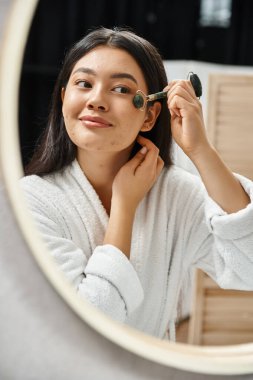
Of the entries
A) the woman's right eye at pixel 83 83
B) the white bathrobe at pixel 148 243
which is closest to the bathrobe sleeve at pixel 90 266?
the white bathrobe at pixel 148 243

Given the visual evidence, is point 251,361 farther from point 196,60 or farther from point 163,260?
point 196,60

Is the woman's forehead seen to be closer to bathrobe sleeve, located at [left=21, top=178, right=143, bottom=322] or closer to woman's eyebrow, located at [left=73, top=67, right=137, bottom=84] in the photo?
woman's eyebrow, located at [left=73, top=67, right=137, bottom=84]

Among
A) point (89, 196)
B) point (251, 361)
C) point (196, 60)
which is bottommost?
point (251, 361)

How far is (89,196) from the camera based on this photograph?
0.42m

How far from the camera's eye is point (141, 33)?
400 millimetres

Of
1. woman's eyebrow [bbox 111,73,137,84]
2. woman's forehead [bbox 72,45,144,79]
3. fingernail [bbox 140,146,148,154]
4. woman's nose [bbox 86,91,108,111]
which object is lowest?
fingernail [bbox 140,146,148,154]

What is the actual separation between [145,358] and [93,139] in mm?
216

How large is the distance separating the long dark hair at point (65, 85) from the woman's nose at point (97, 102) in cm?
3

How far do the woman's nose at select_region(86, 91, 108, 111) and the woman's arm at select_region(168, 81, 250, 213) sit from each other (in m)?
0.06

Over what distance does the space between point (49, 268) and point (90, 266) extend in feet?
0.13

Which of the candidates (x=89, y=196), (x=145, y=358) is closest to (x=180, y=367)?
(x=145, y=358)

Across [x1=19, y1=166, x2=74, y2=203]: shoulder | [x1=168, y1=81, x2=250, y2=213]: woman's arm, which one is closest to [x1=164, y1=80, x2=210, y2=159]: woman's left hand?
[x1=168, y1=81, x2=250, y2=213]: woman's arm

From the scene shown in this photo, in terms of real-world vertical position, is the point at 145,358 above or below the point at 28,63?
below

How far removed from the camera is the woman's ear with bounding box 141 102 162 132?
16.1 inches
